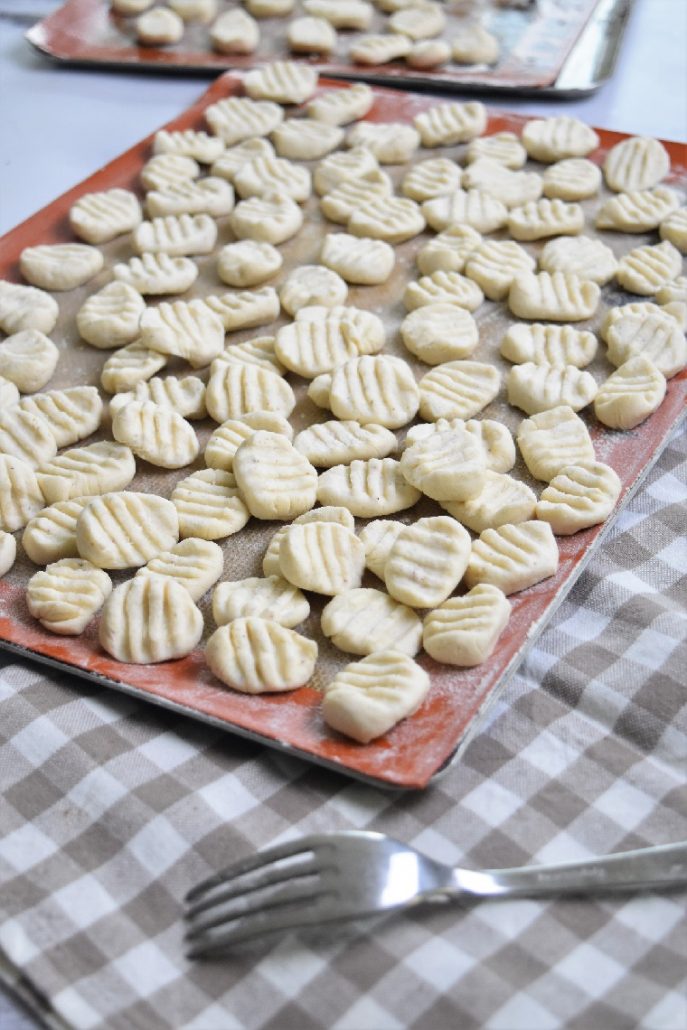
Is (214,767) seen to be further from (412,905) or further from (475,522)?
(475,522)

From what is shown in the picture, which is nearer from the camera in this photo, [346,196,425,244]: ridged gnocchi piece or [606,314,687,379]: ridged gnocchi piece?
[606,314,687,379]: ridged gnocchi piece

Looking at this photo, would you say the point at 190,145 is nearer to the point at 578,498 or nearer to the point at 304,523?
the point at 304,523

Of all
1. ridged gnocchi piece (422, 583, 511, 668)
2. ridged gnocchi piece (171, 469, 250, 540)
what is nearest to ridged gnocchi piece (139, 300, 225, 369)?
ridged gnocchi piece (171, 469, 250, 540)

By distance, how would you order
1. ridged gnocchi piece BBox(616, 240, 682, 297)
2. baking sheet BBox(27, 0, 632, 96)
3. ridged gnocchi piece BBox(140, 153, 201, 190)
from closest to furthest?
ridged gnocchi piece BBox(616, 240, 682, 297)
ridged gnocchi piece BBox(140, 153, 201, 190)
baking sheet BBox(27, 0, 632, 96)

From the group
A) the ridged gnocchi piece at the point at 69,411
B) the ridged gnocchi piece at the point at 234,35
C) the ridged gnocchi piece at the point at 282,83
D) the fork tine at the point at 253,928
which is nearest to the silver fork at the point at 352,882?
the fork tine at the point at 253,928

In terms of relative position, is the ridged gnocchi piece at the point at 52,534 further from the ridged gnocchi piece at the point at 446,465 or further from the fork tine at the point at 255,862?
the fork tine at the point at 255,862

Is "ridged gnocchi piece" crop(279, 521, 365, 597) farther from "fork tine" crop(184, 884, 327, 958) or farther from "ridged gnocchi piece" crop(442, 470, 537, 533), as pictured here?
"fork tine" crop(184, 884, 327, 958)

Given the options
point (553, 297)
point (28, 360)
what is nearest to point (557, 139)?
point (553, 297)
